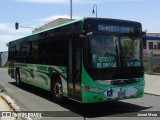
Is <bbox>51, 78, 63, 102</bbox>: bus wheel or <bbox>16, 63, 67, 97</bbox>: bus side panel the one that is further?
<bbox>51, 78, 63, 102</bbox>: bus wheel

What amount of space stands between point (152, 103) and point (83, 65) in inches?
144

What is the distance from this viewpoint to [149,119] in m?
9.73

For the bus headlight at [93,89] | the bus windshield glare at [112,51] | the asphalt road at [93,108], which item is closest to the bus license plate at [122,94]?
the asphalt road at [93,108]

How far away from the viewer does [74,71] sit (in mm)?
11594

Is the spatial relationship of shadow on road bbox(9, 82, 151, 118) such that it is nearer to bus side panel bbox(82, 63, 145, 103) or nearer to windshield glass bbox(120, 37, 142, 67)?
bus side panel bbox(82, 63, 145, 103)

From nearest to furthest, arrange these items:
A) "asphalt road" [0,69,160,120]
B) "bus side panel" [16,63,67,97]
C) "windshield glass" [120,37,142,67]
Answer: "asphalt road" [0,69,160,120]
"windshield glass" [120,37,142,67]
"bus side panel" [16,63,67,97]

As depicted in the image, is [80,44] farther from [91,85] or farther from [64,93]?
[64,93]

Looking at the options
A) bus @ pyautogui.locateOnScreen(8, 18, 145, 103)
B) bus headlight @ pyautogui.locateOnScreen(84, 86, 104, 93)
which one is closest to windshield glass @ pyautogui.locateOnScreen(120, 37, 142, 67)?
bus @ pyautogui.locateOnScreen(8, 18, 145, 103)

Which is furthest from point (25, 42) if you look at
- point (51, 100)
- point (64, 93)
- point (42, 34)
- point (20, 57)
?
point (64, 93)

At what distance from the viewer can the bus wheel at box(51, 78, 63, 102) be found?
43.5ft

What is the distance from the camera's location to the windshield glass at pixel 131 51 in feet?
37.6

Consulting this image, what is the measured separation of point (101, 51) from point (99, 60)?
0.30 m

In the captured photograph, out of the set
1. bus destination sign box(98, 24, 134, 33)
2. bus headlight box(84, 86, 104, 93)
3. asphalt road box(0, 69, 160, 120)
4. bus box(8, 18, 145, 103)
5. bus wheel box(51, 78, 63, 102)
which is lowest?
asphalt road box(0, 69, 160, 120)

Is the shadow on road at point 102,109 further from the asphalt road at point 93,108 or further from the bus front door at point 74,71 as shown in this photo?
the bus front door at point 74,71
